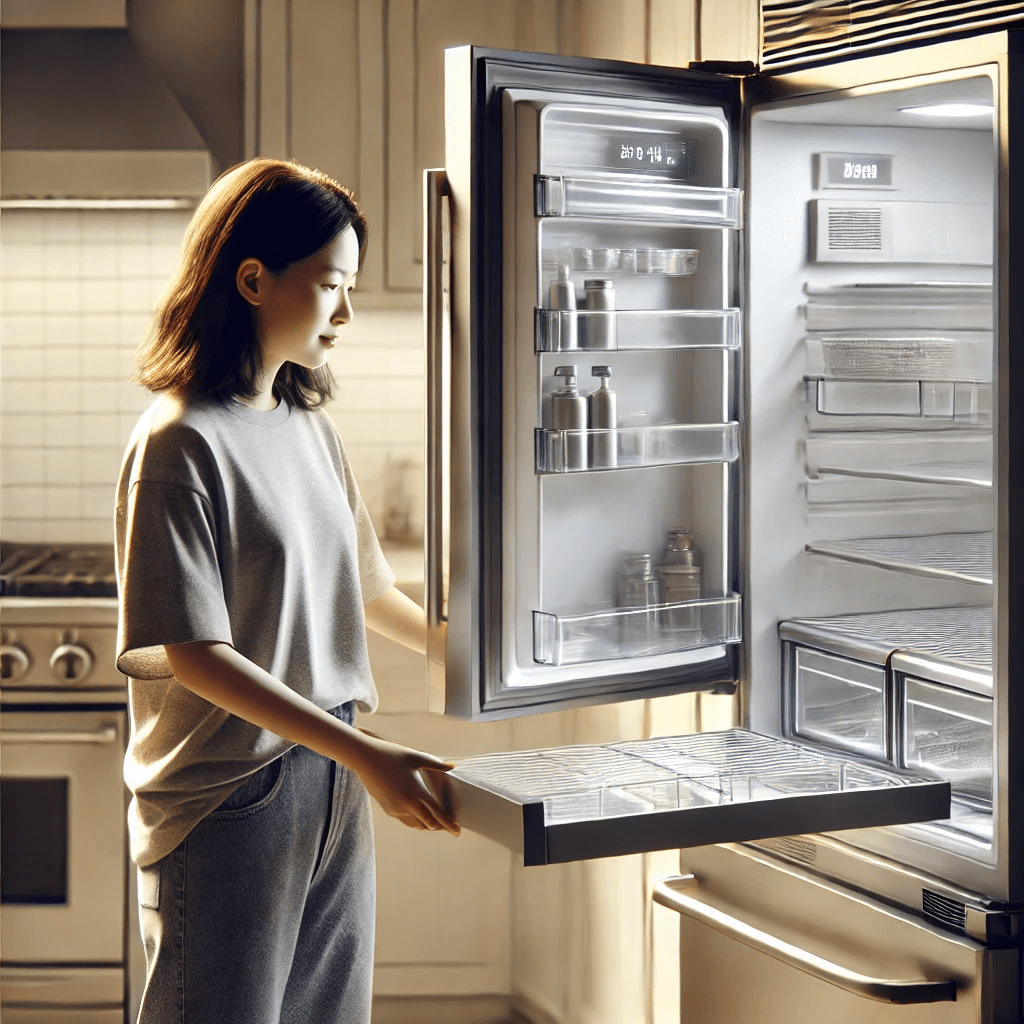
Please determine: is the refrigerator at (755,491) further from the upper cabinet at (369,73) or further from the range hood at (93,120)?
the range hood at (93,120)

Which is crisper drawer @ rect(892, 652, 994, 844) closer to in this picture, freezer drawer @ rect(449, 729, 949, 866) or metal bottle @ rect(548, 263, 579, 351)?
freezer drawer @ rect(449, 729, 949, 866)

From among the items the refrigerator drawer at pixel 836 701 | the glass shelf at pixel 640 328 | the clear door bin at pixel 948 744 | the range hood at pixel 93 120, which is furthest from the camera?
the range hood at pixel 93 120

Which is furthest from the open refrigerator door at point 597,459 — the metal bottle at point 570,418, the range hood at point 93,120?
the range hood at point 93,120

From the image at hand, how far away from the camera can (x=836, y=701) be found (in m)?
1.91

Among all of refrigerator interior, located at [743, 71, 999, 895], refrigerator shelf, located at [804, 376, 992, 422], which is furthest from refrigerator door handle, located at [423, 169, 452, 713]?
refrigerator shelf, located at [804, 376, 992, 422]

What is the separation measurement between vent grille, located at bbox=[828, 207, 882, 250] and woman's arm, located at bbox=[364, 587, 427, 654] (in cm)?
71

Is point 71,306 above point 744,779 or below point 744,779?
above

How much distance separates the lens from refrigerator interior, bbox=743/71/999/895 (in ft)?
5.76

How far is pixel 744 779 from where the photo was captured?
1509 mm

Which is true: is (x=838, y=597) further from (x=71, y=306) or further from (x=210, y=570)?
(x=71, y=306)

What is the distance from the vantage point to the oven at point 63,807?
96.9 inches

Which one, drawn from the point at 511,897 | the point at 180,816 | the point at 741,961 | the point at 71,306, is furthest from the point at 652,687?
the point at 71,306

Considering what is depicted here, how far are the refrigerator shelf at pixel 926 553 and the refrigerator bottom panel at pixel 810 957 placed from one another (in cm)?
39

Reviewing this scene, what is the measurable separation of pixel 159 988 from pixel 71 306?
149 centimetres
